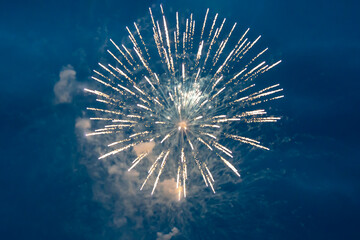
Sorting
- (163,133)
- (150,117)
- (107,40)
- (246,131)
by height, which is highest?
(107,40)

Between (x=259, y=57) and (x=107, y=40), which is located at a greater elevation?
(x=107, y=40)

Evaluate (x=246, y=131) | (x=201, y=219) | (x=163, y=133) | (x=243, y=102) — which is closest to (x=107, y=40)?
(x=163, y=133)

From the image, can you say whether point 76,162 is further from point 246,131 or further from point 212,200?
point 246,131

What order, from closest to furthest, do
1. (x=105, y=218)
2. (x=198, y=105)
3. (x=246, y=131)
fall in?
(x=198, y=105) < (x=246, y=131) < (x=105, y=218)

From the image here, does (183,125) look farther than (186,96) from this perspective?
Yes

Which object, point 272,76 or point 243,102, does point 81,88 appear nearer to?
point 243,102

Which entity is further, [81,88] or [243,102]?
[81,88]

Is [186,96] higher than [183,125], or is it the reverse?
[186,96]

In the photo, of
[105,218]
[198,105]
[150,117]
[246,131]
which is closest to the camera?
[198,105]
